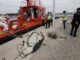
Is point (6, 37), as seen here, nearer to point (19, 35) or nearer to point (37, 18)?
point (19, 35)

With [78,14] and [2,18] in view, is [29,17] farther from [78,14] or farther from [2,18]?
[78,14]

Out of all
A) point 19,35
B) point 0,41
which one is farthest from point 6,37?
point 19,35

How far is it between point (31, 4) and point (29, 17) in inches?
61.8

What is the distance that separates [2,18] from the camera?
546 cm

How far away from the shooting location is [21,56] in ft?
10.5

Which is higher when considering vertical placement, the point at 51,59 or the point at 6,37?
the point at 6,37

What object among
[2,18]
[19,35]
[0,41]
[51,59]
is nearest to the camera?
[51,59]

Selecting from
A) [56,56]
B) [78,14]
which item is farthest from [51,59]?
[78,14]

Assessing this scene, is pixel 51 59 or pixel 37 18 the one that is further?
pixel 37 18

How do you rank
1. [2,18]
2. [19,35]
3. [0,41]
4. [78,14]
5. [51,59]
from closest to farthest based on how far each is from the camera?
[51,59]
[0,41]
[78,14]
[2,18]
[19,35]

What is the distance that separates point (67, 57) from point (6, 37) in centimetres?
365

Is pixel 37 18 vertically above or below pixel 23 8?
below

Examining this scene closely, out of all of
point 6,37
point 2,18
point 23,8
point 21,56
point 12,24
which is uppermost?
point 23,8

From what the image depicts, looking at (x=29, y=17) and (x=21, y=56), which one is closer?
(x=21, y=56)
